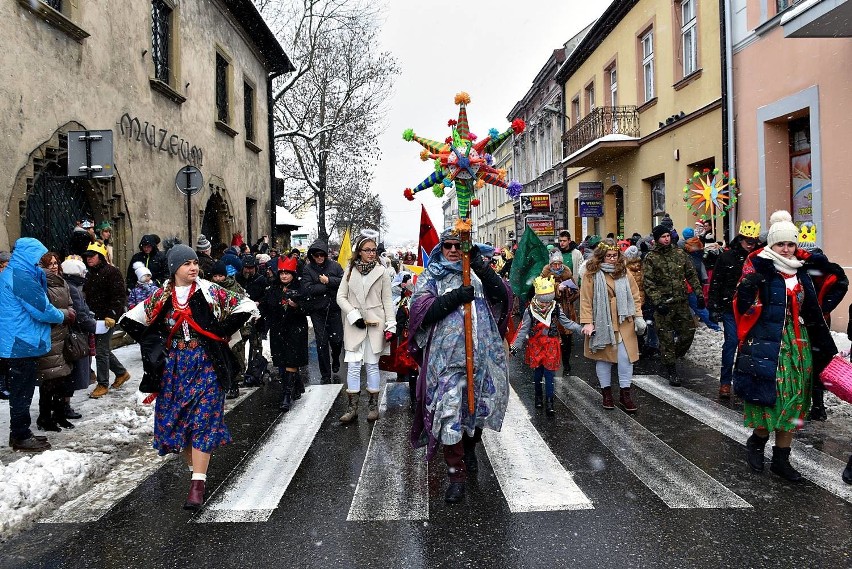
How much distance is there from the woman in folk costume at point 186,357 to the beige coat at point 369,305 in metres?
2.23

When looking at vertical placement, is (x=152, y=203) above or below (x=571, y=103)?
below

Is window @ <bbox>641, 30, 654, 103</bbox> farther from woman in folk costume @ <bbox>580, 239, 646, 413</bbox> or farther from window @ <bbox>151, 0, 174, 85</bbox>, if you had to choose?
woman in folk costume @ <bbox>580, 239, 646, 413</bbox>

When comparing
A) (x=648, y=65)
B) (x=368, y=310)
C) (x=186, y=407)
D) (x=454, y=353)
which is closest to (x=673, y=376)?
(x=368, y=310)

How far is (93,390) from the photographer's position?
25.1ft

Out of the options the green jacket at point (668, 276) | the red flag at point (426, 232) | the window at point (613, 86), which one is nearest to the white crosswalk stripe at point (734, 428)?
the green jacket at point (668, 276)

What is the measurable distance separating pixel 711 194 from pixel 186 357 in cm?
1139

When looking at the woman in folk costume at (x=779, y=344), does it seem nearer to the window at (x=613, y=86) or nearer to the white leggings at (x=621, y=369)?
the white leggings at (x=621, y=369)

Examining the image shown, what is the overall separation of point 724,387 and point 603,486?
10.7ft

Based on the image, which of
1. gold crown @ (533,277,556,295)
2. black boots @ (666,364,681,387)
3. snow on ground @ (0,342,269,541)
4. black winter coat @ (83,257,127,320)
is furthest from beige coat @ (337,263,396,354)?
black boots @ (666,364,681,387)

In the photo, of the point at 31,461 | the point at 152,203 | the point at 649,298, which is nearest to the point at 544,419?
the point at 649,298

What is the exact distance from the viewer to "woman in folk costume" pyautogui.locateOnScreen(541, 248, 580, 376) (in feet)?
25.1

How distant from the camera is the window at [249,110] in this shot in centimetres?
1944

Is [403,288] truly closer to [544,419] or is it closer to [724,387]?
[544,419]

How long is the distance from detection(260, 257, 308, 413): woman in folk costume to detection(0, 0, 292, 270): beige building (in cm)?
320
